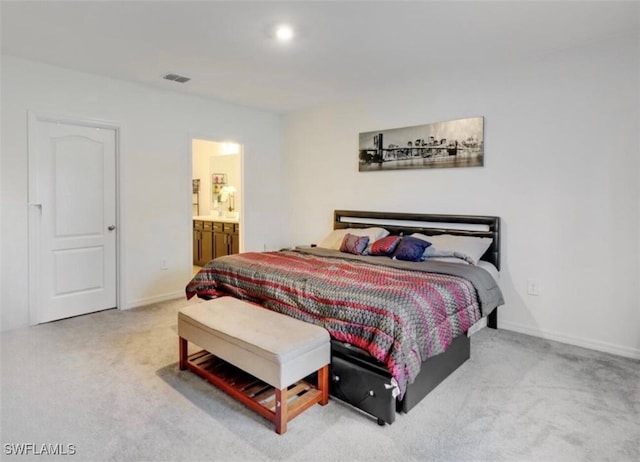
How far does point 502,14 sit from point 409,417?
269cm

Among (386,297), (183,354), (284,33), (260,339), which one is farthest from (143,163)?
(386,297)

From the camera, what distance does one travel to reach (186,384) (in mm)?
2549

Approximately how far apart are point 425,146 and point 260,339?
287 cm

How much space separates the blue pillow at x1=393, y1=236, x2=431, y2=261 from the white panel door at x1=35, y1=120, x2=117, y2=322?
3.08 m

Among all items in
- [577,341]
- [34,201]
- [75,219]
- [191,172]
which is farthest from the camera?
[191,172]

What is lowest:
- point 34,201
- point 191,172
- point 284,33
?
point 34,201

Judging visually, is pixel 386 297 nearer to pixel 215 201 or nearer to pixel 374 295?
pixel 374 295

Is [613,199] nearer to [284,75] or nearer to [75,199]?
[284,75]

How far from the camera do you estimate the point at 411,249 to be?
3.54 m

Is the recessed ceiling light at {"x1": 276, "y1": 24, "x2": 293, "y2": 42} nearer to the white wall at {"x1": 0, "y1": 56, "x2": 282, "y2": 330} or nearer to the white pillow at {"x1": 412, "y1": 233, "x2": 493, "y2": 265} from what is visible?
the white wall at {"x1": 0, "y1": 56, "x2": 282, "y2": 330}

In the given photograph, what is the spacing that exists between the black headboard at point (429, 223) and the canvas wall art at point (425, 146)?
1.76 feet

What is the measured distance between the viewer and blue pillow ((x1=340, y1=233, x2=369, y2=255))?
391 cm

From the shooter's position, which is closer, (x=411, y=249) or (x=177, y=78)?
(x=411, y=249)

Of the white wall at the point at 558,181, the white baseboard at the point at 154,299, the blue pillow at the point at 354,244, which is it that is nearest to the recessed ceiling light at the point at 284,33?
the white wall at the point at 558,181
